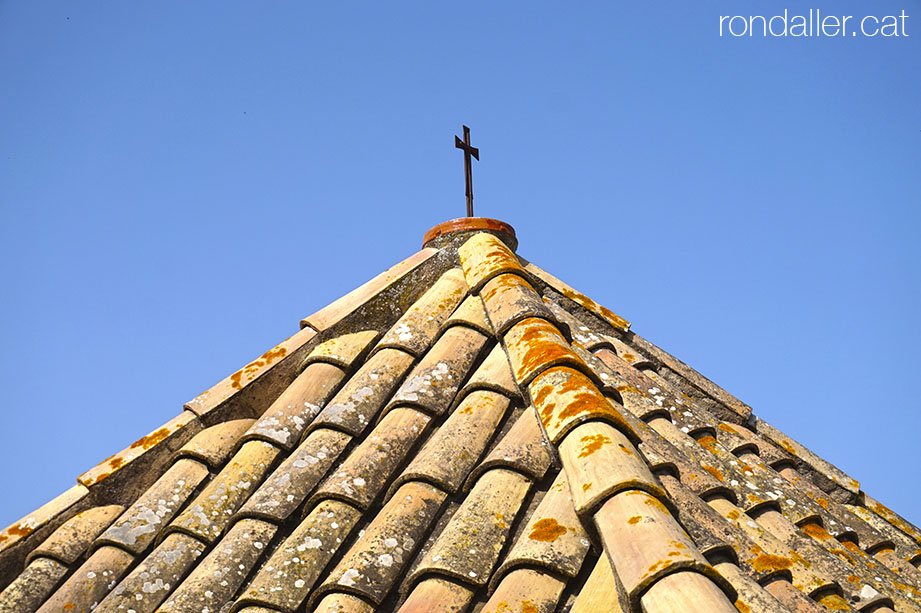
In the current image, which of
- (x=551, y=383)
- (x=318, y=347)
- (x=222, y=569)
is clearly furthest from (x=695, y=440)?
(x=222, y=569)

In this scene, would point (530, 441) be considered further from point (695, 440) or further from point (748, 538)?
point (695, 440)

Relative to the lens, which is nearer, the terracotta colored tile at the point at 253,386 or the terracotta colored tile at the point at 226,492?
the terracotta colored tile at the point at 226,492

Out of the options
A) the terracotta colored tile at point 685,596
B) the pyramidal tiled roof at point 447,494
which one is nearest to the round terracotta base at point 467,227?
the pyramidal tiled roof at point 447,494

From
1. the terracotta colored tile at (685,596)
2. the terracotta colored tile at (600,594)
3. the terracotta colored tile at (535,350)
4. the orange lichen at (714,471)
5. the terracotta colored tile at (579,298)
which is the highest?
the terracotta colored tile at (579,298)

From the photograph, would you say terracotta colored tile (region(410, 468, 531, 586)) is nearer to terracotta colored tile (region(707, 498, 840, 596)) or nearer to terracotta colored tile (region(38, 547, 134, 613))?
terracotta colored tile (region(707, 498, 840, 596))

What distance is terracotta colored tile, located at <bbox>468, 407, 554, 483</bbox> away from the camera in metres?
2.98

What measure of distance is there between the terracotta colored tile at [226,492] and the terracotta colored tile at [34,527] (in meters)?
0.68

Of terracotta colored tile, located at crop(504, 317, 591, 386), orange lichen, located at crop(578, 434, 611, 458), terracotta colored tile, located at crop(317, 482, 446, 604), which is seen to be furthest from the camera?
terracotta colored tile, located at crop(504, 317, 591, 386)

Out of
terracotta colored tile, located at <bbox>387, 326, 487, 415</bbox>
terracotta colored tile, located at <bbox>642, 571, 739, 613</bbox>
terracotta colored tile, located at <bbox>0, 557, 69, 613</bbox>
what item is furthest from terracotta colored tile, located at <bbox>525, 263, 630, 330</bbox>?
terracotta colored tile, located at <bbox>642, 571, 739, 613</bbox>

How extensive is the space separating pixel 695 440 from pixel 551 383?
132 cm

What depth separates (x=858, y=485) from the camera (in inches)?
222

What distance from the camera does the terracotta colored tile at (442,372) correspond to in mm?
3682

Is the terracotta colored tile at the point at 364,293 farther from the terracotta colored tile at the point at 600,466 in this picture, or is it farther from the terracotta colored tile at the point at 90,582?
the terracotta colored tile at the point at 600,466

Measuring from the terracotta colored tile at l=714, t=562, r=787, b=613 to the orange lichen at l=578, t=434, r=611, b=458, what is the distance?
51cm
